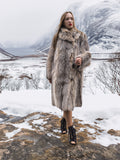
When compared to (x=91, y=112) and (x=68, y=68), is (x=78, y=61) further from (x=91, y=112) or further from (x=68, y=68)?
(x=91, y=112)

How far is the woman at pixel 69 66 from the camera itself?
1725 millimetres

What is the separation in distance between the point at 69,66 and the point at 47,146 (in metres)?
1.03

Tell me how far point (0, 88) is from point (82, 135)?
13.2m

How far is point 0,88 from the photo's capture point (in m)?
13.6

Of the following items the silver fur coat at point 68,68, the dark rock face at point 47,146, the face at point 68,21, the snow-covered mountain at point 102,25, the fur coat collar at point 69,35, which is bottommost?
the dark rock face at point 47,146

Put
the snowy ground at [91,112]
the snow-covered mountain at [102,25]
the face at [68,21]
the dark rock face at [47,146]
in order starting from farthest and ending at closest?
the snow-covered mountain at [102,25] < the snowy ground at [91,112] < the face at [68,21] < the dark rock face at [47,146]

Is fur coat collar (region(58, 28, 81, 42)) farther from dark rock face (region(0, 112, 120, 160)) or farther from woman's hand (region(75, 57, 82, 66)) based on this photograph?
dark rock face (region(0, 112, 120, 160))

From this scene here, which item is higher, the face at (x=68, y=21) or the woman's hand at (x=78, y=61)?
the face at (x=68, y=21)

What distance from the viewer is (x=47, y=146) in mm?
1646

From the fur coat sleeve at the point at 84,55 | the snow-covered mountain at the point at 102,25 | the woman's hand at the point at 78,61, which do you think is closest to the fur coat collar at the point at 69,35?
the fur coat sleeve at the point at 84,55

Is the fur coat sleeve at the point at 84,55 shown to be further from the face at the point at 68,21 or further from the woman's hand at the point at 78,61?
the face at the point at 68,21

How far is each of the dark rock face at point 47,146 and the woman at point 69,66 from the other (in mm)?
171

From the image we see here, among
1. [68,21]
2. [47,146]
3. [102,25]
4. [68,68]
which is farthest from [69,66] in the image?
[102,25]

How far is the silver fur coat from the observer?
173cm
